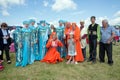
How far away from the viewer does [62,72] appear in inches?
249

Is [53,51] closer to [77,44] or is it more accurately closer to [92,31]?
[77,44]

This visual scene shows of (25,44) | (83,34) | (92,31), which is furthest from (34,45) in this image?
(92,31)

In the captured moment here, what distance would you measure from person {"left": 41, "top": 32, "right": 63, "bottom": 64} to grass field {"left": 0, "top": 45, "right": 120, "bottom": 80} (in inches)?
15.1

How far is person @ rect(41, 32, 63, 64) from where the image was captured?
7745 mm

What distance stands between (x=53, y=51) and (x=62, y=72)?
1679 millimetres

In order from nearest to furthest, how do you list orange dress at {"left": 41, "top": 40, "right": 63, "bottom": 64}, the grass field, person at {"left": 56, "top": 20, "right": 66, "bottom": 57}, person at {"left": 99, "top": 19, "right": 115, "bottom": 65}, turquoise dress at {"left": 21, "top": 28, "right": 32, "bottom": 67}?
the grass field, person at {"left": 99, "top": 19, "right": 115, "bottom": 65}, turquoise dress at {"left": 21, "top": 28, "right": 32, "bottom": 67}, orange dress at {"left": 41, "top": 40, "right": 63, "bottom": 64}, person at {"left": 56, "top": 20, "right": 66, "bottom": 57}

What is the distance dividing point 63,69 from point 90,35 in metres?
1.88

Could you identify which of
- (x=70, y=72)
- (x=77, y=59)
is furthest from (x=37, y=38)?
(x=70, y=72)

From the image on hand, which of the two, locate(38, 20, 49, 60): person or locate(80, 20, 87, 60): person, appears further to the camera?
locate(38, 20, 49, 60): person

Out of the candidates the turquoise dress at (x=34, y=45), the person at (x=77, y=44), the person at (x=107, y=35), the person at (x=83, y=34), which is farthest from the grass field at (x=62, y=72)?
the person at (x=83, y=34)

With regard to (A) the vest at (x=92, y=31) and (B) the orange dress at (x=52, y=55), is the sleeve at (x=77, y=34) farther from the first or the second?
(B) the orange dress at (x=52, y=55)

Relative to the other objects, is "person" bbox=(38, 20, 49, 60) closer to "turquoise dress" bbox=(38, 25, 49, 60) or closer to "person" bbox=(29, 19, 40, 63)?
"turquoise dress" bbox=(38, 25, 49, 60)

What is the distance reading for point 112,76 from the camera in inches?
237

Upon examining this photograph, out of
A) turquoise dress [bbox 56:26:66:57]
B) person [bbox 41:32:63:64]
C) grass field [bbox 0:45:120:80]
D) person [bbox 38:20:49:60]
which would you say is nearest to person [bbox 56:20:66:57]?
turquoise dress [bbox 56:26:66:57]
